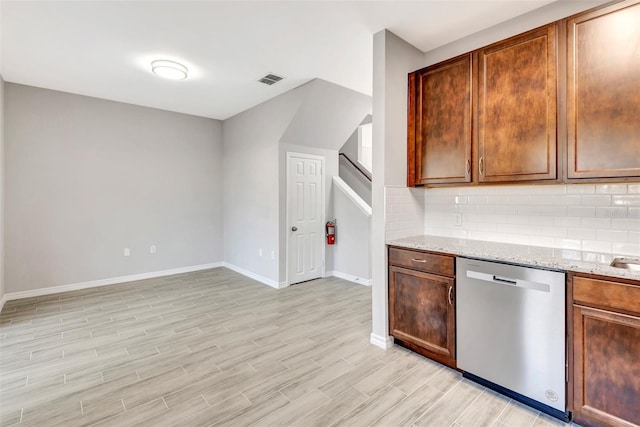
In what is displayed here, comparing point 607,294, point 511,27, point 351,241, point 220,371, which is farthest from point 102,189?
point 607,294

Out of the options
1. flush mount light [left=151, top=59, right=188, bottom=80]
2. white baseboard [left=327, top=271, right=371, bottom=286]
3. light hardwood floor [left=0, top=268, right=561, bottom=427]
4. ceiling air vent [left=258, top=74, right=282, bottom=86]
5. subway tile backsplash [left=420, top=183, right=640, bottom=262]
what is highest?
ceiling air vent [left=258, top=74, right=282, bottom=86]

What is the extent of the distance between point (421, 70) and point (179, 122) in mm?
4340

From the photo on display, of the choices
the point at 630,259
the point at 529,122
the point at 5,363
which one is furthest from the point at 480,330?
the point at 5,363

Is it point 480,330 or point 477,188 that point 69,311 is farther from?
point 477,188

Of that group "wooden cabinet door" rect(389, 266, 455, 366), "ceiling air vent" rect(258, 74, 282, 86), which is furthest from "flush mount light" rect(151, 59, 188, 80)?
"wooden cabinet door" rect(389, 266, 455, 366)

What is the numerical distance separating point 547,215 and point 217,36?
3293 mm

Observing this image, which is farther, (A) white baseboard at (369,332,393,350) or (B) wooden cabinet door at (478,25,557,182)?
(A) white baseboard at (369,332,393,350)

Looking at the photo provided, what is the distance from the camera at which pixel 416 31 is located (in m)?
2.67

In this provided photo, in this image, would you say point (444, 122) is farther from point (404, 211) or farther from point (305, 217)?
point (305, 217)

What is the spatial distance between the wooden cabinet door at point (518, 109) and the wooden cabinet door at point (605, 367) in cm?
100

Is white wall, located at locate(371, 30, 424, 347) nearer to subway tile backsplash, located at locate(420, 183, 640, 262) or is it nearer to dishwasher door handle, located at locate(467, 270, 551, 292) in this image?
subway tile backsplash, located at locate(420, 183, 640, 262)

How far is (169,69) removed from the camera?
3391mm

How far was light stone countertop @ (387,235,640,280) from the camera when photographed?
1721 millimetres

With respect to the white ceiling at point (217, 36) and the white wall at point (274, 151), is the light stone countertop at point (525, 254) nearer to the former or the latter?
the white ceiling at point (217, 36)
